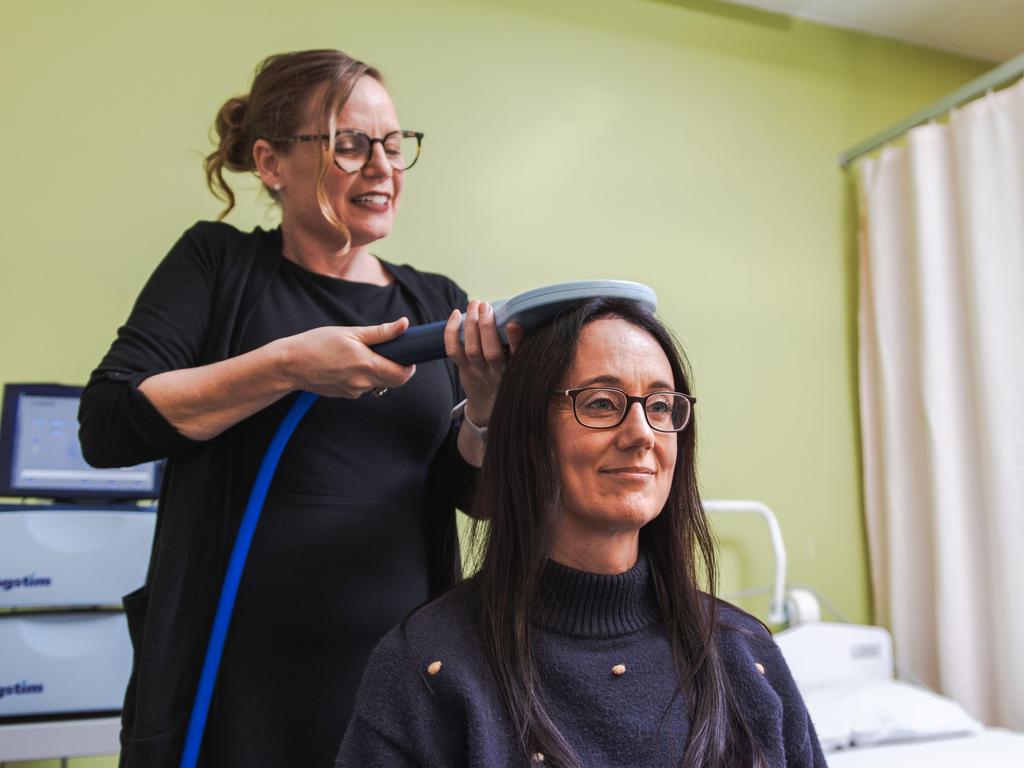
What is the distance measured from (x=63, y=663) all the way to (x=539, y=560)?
98cm

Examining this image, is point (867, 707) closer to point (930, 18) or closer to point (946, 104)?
point (946, 104)

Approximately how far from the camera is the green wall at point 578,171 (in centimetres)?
200

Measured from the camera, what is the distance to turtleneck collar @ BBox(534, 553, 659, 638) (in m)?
0.99

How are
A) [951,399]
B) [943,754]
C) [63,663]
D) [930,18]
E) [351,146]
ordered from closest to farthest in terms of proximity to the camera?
[351,146], [63,663], [943,754], [951,399], [930,18]

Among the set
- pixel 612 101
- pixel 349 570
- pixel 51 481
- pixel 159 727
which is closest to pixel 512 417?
pixel 349 570

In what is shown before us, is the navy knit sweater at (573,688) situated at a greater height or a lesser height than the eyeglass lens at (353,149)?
lesser

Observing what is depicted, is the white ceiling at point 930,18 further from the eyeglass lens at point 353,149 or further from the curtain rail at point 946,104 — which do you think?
the eyeglass lens at point 353,149

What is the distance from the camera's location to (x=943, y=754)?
181 centimetres

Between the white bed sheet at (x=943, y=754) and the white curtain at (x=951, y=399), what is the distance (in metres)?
0.43

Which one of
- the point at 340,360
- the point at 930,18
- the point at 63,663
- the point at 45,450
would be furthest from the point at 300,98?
the point at 930,18

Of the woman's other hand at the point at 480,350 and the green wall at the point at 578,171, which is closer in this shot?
the woman's other hand at the point at 480,350

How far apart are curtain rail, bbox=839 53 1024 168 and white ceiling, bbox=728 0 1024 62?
0.90 feet

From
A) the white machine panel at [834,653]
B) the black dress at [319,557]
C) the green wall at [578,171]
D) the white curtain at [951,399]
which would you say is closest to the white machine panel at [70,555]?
the green wall at [578,171]

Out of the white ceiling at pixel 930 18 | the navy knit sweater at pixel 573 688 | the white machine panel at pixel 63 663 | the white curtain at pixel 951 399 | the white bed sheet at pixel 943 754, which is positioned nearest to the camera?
the navy knit sweater at pixel 573 688
